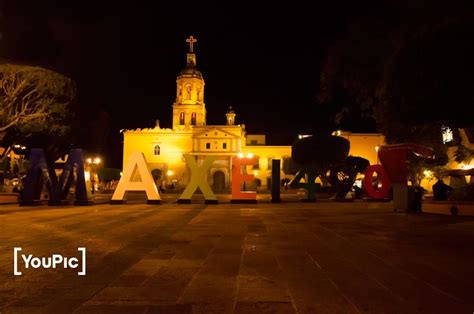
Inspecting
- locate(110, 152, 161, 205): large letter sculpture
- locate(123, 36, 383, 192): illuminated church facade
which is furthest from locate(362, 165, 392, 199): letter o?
locate(123, 36, 383, 192): illuminated church facade

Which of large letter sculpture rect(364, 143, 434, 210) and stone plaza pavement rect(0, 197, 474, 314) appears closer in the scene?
stone plaza pavement rect(0, 197, 474, 314)

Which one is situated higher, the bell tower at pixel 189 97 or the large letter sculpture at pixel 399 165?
the bell tower at pixel 189 97

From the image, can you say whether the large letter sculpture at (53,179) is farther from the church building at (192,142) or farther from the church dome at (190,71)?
the church dome at (190,71)

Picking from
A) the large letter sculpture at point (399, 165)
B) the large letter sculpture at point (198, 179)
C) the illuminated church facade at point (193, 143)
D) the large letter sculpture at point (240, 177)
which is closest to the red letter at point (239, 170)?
the large letter sculpture at point (240, 177)

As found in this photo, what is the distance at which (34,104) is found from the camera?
28234mm

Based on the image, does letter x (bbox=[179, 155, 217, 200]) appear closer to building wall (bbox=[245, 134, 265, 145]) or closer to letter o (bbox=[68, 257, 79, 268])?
letter o (bbox=[68, 257, 79, 268])

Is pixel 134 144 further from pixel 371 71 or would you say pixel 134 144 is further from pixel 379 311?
pixel 379 311

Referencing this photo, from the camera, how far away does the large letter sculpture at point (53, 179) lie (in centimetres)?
2280

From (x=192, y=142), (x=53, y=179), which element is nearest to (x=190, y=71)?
Answer: (x=192, y=142)

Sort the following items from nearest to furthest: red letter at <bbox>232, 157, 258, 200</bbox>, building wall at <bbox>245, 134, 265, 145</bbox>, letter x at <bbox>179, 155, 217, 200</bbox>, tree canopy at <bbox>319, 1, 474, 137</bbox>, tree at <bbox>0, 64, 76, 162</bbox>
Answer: tree canopy at <bbox>319, 1, 474, 137</bbox> < red letter at <bbox>232, 157, 258, 200</bbox> < letter x at <bbox>179, 155, 217, 200</bbox> < tree at <bbox>0, 64, 76, 162</bbox> < building wall at <bbox>245, 134, 265, 145</bbox>

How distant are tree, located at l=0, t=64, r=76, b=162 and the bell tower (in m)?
44.6

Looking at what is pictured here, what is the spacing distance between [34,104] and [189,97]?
47780 millimetres

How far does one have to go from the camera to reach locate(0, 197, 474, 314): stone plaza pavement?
520 centimetres

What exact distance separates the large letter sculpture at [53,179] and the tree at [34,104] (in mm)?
3348
